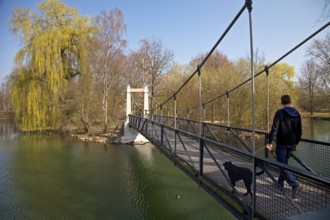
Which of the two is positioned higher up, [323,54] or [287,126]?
[323,54]

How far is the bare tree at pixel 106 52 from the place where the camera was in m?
12.7

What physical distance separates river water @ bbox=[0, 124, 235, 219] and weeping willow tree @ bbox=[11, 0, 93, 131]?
312 cm

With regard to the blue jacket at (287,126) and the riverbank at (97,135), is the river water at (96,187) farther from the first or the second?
the blue jacket at (287,126)

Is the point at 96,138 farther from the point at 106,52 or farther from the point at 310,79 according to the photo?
the point at 310,79

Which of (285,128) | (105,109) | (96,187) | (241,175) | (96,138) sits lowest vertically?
(96,187)

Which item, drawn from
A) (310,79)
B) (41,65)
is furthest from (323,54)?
(41,65)

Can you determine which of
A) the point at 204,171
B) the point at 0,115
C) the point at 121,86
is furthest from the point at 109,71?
the point at 0,115

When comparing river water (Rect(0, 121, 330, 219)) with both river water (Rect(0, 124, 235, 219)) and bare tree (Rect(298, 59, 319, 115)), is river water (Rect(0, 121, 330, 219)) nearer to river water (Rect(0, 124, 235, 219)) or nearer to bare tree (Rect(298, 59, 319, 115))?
river water (Rect(0, 124, 235, 219))

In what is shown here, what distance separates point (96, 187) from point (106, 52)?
8.63 m

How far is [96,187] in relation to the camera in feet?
18.8

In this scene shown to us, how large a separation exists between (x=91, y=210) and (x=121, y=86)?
445 inches

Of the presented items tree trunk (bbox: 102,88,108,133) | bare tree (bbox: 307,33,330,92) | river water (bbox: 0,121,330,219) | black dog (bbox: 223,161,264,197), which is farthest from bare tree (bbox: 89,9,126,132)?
black dog (bbox: 223,161,264,197)

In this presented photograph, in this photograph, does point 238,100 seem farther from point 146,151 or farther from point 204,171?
point 204,171

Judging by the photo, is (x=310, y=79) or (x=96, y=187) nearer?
(x=96, y=187)
